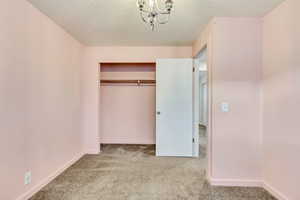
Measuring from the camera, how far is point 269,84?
236 centimetres

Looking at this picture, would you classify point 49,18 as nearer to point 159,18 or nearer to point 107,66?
point 159,18

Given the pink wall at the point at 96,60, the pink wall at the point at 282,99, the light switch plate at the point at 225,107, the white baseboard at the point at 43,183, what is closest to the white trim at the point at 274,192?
the pink wall at the point at 282,99

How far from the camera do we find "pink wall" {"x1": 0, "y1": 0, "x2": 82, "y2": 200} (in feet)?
6.07

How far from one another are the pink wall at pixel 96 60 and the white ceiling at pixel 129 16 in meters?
0.41

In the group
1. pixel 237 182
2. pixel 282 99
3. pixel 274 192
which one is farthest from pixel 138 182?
pixel 282 99

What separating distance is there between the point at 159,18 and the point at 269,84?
5.50 feet

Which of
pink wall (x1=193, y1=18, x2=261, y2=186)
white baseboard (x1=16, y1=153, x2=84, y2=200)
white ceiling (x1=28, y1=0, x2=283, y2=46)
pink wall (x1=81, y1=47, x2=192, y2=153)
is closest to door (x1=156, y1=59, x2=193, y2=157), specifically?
pink wall (x1=81, y1=47, x2=192, y2=153)

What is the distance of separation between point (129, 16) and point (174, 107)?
195cm

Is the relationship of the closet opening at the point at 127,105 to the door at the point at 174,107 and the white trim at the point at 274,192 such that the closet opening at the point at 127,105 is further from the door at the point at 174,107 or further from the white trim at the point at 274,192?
the white trim at the point at 274,192

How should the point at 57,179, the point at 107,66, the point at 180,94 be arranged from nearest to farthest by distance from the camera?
1. the point at 57,179
2. the point at 180,94
3. the point at 107,66

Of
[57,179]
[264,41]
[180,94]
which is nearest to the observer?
[264,41]

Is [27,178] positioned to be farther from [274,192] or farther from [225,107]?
[274,192]

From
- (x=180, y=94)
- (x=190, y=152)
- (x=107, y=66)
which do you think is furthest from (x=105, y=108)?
(x=190, y=152)

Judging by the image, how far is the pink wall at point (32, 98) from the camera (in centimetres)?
185
